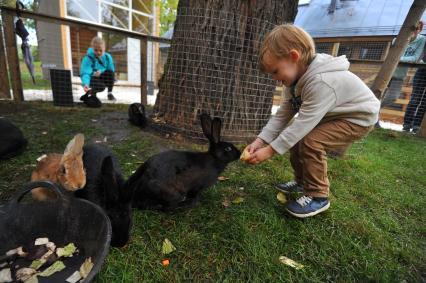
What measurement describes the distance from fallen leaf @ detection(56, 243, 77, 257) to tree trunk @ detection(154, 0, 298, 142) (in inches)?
93.1

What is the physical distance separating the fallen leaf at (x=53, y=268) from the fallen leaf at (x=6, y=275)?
13cm

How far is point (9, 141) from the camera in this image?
2605 millimetres

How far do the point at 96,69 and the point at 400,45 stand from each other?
6084 mm

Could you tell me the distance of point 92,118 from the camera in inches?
180

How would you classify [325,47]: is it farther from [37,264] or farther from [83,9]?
[37,264]

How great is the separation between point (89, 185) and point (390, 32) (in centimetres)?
1401

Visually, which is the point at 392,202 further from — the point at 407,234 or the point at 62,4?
the point at 62,4

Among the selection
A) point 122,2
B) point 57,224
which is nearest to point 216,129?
point 57,224

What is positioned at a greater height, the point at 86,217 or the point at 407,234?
the point at 86,217

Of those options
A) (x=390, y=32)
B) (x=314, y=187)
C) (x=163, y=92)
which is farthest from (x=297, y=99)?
(x=390, y=32)

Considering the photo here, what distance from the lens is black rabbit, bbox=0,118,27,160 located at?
255 cm

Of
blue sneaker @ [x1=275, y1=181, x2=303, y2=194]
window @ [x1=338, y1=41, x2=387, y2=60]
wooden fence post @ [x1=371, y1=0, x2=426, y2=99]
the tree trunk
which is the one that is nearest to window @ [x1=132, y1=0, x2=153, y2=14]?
window @ [x1=338, y1=41, x2=387, y2=60]

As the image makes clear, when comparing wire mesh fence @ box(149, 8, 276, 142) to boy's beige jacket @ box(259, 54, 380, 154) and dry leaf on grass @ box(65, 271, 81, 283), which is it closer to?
boy's beige jacket @ box(259, 54, 380, 154)

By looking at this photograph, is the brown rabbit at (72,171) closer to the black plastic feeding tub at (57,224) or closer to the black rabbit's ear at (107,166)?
the black plastic feeding tub at (57,224)
